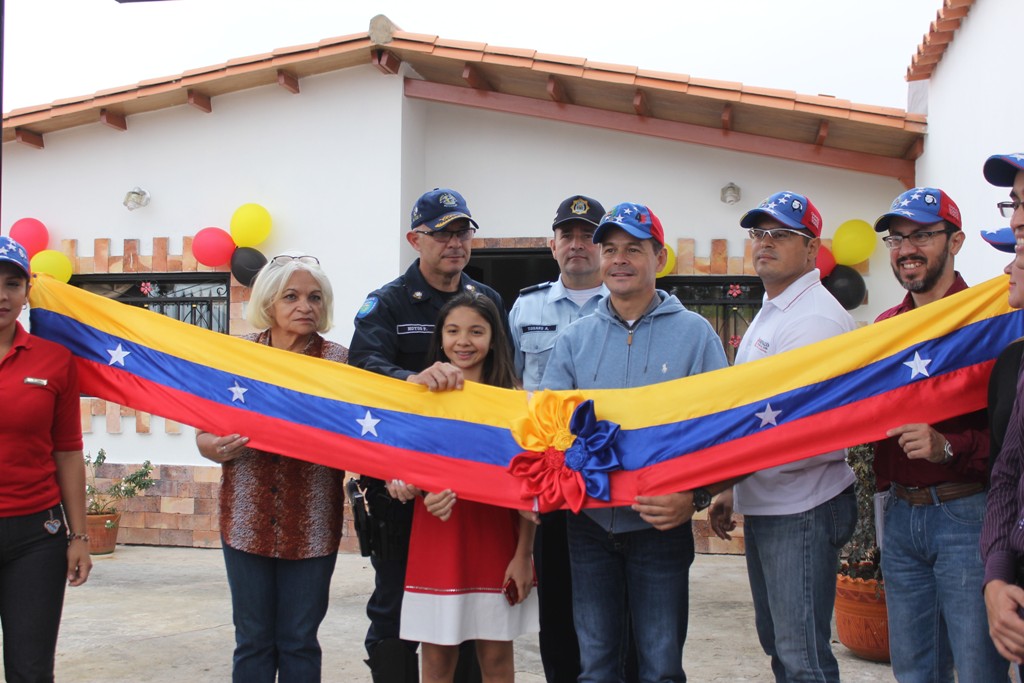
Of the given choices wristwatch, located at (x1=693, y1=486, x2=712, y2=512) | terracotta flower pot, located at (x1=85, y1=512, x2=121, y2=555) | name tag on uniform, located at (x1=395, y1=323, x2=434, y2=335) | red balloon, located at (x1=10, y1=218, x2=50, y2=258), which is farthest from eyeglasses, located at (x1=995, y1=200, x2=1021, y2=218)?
red balloon, located at (x1=10, y1=218, x2=50, y2=258)

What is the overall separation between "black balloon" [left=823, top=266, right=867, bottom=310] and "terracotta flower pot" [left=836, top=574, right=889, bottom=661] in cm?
289

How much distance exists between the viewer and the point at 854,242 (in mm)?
7453

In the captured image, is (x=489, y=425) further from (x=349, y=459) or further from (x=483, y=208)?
(x=483, y=208)

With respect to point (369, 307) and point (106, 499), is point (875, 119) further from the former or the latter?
point (106, 499)

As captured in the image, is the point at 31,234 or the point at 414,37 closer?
the point at 414,37

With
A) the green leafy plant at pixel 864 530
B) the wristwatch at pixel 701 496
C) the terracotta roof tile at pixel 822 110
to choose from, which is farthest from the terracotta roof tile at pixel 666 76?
the wristwatch at pixel 701 496

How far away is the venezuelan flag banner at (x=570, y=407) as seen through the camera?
3.16m

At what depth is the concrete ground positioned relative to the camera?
493 cm

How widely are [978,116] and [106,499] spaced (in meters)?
7.49

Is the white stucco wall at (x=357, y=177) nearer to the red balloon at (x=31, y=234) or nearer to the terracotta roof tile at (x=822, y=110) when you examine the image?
the red balloon at (x=31, y=234)

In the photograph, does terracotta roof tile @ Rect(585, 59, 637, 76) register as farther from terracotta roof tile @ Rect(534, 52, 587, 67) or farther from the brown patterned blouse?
the brown patterned blouse

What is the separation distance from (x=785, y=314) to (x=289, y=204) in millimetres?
5906

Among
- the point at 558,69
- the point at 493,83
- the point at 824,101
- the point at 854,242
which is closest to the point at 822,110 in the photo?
the point at 824,101

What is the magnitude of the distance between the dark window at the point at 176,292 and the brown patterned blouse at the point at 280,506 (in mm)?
5301
